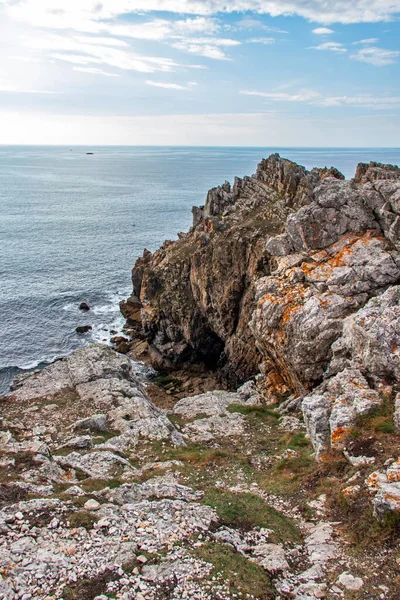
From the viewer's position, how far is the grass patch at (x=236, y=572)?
12812 mm

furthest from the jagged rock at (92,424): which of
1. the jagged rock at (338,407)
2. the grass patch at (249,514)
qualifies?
the jagged rock at (338,407)

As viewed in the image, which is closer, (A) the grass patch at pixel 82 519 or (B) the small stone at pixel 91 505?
(A) the grass patch at pixel 82 519

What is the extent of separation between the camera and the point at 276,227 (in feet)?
180

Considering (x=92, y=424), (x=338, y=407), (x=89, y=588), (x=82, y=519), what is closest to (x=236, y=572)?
(x=89, y=588)

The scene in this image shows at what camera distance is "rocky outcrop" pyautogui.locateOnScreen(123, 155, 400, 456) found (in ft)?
83.9

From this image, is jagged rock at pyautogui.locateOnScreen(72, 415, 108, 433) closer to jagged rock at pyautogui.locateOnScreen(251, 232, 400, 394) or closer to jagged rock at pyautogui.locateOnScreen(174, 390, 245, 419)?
jagged rock at pyautogui.locateOnScreen(174, 390, 245, 419)

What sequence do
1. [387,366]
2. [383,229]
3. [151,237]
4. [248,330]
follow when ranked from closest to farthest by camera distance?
[387,366]
[383,229]
[248,330]
[151,237]

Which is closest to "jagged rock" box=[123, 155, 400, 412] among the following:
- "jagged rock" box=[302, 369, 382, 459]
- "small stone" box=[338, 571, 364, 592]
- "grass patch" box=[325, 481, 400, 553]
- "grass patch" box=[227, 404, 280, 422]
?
"jagged rock" box=[302, 369, 382, 459]

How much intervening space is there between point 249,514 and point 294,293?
21071 millimetres

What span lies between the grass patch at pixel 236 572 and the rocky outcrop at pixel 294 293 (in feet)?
28.3

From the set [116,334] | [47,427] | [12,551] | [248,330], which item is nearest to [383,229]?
Result: [248,330]

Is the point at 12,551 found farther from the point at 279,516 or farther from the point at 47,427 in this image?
the point at 47,427

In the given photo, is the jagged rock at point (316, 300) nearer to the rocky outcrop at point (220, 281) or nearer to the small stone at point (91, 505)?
the rocky outcrop at point (220, 281)

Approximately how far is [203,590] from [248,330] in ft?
125
